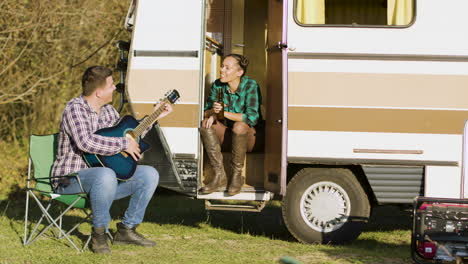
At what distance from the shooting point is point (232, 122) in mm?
7461

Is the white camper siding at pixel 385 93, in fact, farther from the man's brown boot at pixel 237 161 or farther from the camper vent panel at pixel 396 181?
the man's brown boot at pixel 237 161

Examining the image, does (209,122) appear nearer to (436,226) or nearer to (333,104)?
(333,104)

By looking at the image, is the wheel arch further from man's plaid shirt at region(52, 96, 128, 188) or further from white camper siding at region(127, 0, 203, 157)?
man's plaid shirt at region(52, 96, 128, 188)

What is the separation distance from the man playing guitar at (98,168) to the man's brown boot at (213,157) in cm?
46

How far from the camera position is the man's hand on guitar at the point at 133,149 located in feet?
21.5

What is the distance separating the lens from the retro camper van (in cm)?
687

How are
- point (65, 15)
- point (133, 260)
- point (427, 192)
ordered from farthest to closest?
point (65, 15) < point (427, 192) < point (133, 260)

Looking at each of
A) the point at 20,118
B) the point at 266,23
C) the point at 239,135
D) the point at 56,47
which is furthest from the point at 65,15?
the point at 239,135

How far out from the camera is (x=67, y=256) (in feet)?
20.7

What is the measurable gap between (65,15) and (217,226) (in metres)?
4.74

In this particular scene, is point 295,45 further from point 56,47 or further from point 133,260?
point 56,47

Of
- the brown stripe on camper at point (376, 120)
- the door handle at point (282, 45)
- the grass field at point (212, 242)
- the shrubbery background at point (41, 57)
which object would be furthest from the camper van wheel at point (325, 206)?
→ the shrubbery background at point (41, 57)

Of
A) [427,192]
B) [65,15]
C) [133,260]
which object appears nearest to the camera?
[133,260]

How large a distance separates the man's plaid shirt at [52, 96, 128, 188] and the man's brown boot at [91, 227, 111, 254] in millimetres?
528
